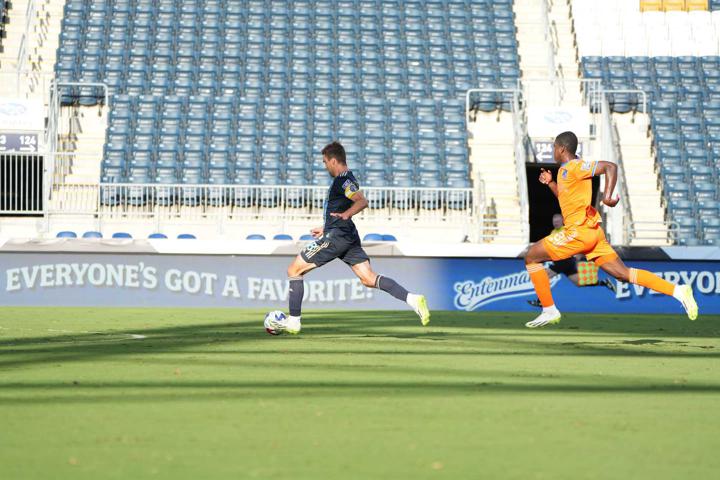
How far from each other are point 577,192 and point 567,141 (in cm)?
57

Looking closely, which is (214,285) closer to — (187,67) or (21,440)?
(187,67)

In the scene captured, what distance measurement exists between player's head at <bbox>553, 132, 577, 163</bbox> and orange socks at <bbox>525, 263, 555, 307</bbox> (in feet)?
4.21

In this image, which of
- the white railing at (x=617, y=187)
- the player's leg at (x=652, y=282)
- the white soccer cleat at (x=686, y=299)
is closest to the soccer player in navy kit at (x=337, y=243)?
the player's leg at (x=652, y=282)

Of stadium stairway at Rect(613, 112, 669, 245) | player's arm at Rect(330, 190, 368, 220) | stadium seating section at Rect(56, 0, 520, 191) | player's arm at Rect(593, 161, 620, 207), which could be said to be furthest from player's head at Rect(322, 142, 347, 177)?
stadium stairway at Rect(613, 112, 669, 245)

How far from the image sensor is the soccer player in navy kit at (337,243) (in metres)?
12.0

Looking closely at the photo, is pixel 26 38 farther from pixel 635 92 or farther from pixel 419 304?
pixel 419 304

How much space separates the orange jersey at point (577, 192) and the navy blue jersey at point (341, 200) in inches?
90.6

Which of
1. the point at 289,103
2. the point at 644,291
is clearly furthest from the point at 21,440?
the point at 289,103

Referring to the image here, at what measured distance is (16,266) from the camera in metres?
20.0

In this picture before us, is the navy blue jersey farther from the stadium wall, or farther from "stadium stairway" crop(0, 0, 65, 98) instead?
"stadium stairway" crop(0, 0, 65, 98)

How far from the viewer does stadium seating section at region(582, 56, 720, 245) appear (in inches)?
1107

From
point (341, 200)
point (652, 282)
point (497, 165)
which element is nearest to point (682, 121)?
point (497, 165)

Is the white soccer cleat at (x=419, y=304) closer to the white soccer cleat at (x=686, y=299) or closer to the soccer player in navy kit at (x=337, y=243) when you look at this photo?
the soccer player in navy kit at (x=337, y=243)

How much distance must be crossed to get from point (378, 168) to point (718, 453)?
2347 centimetres
